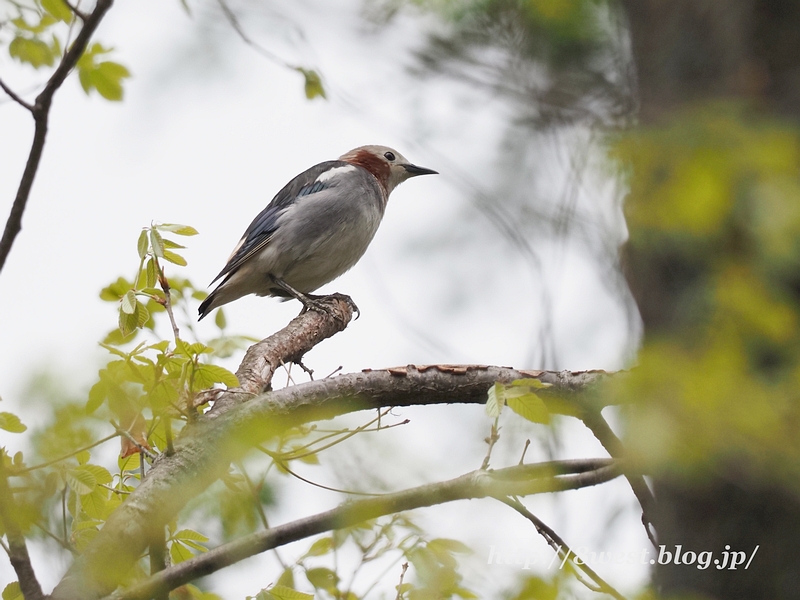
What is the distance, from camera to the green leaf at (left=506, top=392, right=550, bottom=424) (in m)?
2.27

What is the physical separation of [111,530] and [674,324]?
5.91ft

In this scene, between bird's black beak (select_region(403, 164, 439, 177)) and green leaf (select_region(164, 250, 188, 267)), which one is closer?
green leaf (select_region(164, 250, 188, 267))

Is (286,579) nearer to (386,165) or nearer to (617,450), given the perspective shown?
(617,450)

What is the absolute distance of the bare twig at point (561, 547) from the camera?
2.16m

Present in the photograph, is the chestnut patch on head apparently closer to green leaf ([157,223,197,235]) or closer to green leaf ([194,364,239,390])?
green leaf ([157,223,197,235])

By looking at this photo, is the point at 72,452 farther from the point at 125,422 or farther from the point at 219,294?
the point at 219,294

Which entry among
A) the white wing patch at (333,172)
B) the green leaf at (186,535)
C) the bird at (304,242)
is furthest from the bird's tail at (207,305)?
the green leaf at (186,535)

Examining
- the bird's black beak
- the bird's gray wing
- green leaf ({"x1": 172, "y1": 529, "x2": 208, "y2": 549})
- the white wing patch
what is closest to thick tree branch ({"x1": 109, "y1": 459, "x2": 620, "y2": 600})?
green leaf ({"x1": 172, "y1": 529, "x2": 208, "y2": 549})

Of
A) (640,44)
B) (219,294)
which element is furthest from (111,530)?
(219,294)

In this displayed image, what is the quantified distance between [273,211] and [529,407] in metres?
5.25

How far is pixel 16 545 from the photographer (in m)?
1.93

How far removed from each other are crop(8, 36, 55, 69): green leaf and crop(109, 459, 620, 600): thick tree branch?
2.86 metres

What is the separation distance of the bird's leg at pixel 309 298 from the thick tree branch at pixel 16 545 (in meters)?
3.35

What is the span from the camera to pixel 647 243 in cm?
220
